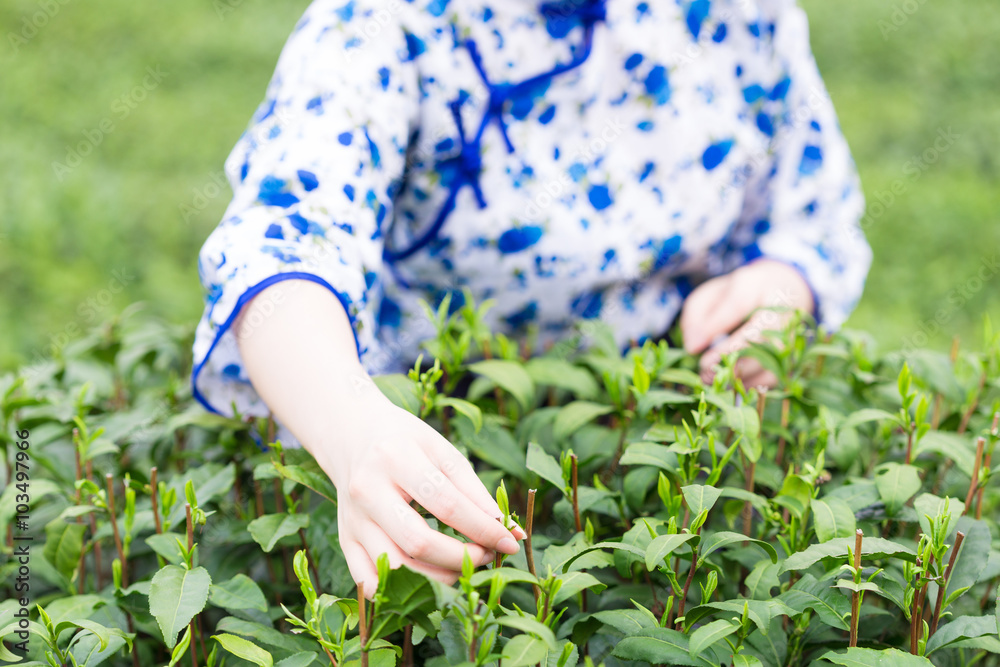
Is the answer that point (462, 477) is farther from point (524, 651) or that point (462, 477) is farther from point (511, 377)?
point (511, 377)

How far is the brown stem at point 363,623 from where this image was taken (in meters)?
0.73

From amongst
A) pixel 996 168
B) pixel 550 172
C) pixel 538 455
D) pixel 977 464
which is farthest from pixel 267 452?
pixel 996 168

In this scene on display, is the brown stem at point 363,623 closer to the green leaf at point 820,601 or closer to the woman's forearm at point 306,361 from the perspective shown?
the woman's forearm at point 306,361

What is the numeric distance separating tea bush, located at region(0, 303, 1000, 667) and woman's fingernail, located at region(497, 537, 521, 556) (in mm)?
32

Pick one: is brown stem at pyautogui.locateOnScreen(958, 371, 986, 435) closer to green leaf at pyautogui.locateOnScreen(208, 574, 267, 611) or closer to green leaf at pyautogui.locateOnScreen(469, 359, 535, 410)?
green leaf at pyautogui.locateOnScreen(469, 359, 535, 410)

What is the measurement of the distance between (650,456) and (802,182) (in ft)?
3.09

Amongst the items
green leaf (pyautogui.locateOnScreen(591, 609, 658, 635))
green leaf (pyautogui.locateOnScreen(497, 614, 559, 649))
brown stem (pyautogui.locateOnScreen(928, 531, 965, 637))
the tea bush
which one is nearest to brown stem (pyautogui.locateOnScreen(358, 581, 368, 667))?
the tea bush

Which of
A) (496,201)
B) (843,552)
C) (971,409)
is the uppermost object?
(496,201)

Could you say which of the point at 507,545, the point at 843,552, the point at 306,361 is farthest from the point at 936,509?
the point at 306,361

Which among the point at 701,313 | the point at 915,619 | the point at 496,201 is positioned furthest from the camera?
the point at 701,313

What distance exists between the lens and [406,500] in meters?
0.82

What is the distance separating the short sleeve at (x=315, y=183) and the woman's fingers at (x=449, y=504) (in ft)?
1.02

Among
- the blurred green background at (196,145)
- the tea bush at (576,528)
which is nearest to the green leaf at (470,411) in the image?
the tea bush at (576,528)

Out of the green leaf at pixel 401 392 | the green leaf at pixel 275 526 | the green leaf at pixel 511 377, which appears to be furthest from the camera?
the green leaf at pixel 511 377
